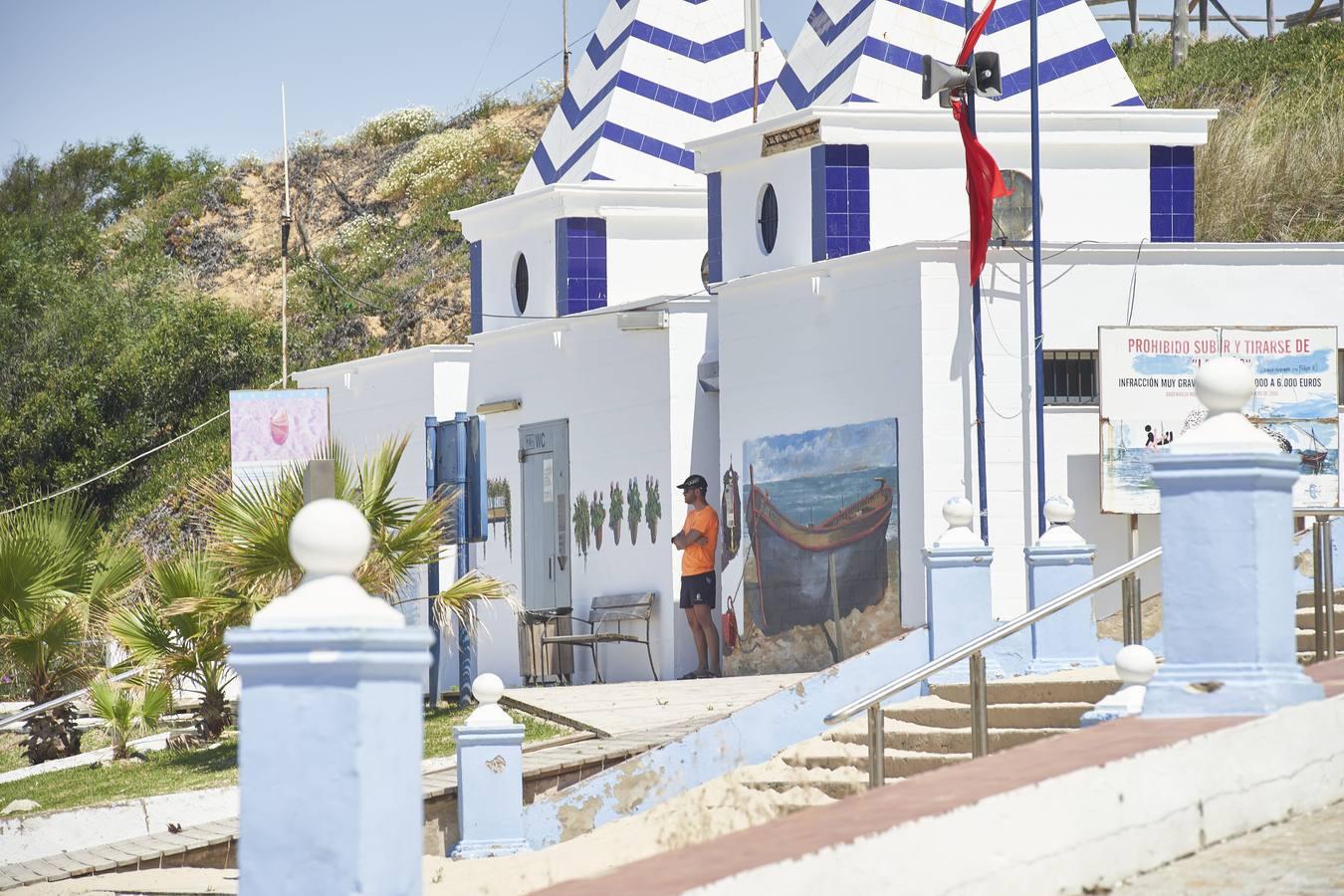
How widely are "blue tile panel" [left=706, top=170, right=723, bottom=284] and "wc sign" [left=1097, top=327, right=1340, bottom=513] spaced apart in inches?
239

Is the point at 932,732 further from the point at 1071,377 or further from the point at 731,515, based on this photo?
the point at 731,515

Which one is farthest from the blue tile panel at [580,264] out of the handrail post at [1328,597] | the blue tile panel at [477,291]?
the handrail post at [1328,597]

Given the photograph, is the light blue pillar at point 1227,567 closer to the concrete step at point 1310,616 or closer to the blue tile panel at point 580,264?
Answer: the concrete step at point 1310,616

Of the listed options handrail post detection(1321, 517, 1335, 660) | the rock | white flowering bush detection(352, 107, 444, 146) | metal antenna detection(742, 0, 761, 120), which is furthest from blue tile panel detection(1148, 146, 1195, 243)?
white flowering bush detection(352, 107, 444, 146)

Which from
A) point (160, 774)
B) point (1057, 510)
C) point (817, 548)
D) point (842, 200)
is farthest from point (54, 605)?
point (1057, 510)

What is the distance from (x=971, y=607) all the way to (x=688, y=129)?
1392 centimetres

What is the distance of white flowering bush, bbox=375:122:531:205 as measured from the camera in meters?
50.8

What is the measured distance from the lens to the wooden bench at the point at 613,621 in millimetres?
20672

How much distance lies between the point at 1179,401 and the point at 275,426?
10.6 m

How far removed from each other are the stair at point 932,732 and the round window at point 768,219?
973cm

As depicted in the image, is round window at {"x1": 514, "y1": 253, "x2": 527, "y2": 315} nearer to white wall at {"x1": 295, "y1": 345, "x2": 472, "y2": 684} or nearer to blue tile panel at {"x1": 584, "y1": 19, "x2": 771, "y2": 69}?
white wall at {"x1": 295, "y1": 345, "x2": 472, "y2": 684}

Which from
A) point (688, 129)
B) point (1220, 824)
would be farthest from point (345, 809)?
point (688, 129)

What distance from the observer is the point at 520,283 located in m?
25.8

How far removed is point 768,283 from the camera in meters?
19.6
